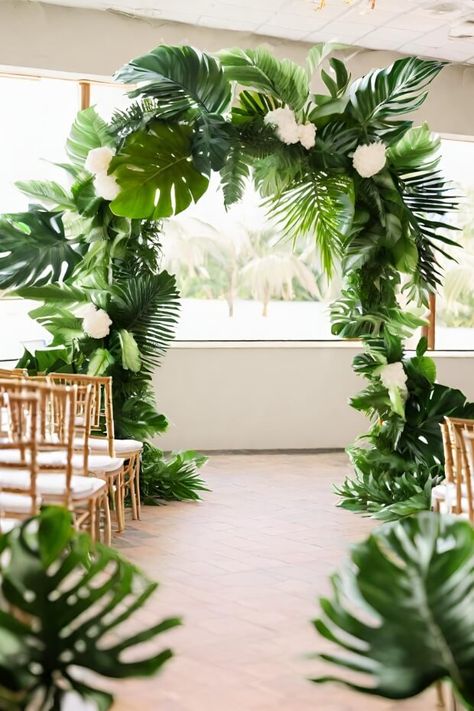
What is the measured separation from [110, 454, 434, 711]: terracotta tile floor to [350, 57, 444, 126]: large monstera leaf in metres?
2.45

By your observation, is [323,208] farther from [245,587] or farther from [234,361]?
[234,361]

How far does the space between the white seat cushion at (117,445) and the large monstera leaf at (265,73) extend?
2207 mm

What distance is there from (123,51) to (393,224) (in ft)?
10.9

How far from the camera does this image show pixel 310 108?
638 cm

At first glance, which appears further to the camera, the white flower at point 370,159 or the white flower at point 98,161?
the white flower at point 370,159

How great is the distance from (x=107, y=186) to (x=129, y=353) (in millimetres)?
978

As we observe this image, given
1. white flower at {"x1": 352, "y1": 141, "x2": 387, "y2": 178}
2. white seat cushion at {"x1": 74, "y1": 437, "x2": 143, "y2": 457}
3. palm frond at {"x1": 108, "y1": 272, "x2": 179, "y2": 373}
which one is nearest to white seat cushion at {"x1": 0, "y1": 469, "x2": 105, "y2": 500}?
white seat cushion at {"x1": 74, "y1": 437, "x2": 143, "y2": 457}

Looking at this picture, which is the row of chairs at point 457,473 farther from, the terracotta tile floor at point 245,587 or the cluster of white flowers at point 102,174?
the cluster of white flowers at point 102,174

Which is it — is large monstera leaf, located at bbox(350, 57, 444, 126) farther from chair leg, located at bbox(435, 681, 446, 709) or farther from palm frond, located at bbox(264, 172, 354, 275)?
chair leg, located at bbox(435, 681, 446, 709)

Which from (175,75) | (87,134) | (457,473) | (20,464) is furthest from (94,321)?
(457,473)

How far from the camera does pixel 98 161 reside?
19.6 ft

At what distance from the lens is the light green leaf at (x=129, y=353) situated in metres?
6.13

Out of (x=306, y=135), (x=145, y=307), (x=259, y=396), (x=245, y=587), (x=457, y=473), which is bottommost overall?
(x=245, y=587)

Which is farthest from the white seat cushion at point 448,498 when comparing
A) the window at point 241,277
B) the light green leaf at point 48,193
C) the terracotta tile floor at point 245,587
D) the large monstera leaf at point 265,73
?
the window at point 241,277
